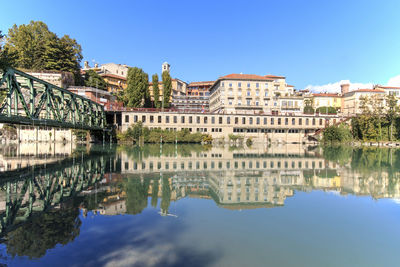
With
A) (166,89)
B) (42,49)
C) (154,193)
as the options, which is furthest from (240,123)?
(154,193)

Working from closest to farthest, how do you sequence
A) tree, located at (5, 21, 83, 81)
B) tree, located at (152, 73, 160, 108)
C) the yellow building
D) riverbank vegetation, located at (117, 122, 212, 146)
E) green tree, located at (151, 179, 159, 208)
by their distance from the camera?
1. green tree, located at (151, 179, 159, 208)
2. riverbank vegetation, located at (117, 122, 212, 146)
3. tree, located at (5, 21, 83, 81)
4. tree, located at (152, 73, 160, 108)
5. the yellow building

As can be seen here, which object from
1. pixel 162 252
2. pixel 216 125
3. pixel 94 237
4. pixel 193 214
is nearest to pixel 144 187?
pixel 193 214

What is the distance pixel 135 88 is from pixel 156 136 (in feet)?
48.3

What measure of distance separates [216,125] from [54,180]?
146 ft

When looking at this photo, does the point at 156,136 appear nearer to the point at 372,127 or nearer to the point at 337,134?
the point at 337,134

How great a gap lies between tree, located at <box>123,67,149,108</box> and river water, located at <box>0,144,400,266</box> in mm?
44810

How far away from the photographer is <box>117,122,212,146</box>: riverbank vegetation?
49.0 meters

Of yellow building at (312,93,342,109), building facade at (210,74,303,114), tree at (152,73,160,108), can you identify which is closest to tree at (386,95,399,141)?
building facade at (210,74,303,114)

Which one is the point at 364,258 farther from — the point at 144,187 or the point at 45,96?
the point at 45,96

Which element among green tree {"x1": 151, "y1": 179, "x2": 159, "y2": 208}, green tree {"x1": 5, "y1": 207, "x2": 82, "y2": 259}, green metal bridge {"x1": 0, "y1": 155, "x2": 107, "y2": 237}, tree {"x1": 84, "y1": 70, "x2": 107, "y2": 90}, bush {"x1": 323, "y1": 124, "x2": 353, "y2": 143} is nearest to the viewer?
green tree {"x1": 5, "y1": 207, "x2": 82, "y2": 259}

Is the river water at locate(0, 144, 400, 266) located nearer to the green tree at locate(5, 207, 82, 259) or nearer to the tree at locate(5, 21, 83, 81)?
the green tree at locate(5, 207, 82, 259)

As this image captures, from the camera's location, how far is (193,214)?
8.64 m

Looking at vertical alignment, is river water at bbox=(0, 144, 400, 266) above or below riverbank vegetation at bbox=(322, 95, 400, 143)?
below

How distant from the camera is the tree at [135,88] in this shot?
57.7 meters
